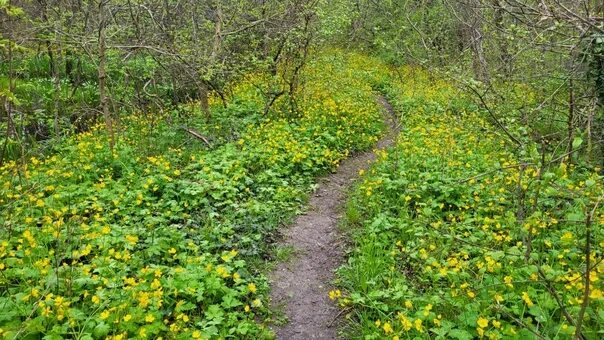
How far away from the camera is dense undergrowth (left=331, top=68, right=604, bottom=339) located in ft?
10.9

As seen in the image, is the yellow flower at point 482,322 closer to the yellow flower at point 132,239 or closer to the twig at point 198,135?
the yellow flower at point 132,239

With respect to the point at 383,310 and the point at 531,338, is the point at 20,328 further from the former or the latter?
the point at 531,338

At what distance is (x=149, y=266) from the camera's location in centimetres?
429

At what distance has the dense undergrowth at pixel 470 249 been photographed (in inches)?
131

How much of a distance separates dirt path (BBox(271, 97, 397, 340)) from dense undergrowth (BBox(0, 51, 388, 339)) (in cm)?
23

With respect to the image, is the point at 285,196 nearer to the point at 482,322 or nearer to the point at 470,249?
the point at 470,249

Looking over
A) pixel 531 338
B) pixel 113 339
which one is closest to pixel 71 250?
pixel 113 339

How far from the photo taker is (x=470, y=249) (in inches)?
178

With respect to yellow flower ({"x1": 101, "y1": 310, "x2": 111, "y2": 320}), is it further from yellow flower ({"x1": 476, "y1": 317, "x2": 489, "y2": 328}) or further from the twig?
the twig

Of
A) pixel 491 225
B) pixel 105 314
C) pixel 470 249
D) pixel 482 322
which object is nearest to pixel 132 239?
pixel 105 314

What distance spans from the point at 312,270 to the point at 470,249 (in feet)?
5.54

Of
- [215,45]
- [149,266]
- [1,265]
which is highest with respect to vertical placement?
[215,45]

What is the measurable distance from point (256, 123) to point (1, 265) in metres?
5.82

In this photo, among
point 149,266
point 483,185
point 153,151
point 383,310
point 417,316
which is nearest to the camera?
point 417,316
